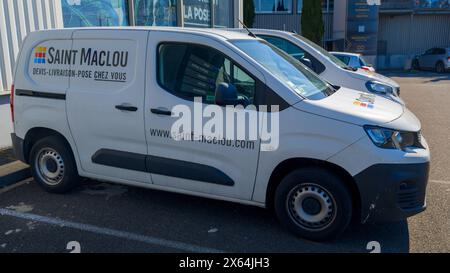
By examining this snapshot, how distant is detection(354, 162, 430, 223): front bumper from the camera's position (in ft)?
11.1

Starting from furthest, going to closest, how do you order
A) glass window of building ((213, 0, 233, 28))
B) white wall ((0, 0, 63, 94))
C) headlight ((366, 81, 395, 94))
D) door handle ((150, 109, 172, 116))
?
glass window of building ((213, 0, 233, 28)) < headlight ((366, 81, 395, 94)) < white wall ((0, 0, 63, 94)) < door handle ((150, 109, 172, 116))

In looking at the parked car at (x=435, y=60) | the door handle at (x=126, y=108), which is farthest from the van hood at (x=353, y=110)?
the parked car at (x=435, y=60)

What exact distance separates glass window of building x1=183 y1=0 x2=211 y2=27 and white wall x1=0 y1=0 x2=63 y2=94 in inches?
190

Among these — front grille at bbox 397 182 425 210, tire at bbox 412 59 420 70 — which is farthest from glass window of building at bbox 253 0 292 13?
front grille at bbox 397 182 425 210

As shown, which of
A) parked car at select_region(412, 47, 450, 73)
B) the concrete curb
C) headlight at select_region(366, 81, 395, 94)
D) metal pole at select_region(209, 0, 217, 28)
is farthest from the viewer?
parked car at select_region(412, 47, 450, 73)

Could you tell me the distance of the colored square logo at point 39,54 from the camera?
4.70m

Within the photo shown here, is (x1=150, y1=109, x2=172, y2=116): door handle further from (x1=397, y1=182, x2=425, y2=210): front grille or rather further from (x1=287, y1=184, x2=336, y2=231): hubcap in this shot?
(x1=397, y1=182, x2=425, y2=210): front grille

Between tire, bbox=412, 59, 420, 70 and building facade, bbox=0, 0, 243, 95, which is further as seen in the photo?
tire, bbox=412, 59, 420, 70

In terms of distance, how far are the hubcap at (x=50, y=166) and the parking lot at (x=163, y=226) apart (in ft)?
0.66

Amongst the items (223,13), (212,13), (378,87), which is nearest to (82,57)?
(378,87)

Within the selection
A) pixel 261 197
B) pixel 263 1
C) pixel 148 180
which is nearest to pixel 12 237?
pixel 148 180

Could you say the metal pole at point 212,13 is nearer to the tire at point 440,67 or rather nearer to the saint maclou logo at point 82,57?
Answer: the saint maclou logo at point 82,57

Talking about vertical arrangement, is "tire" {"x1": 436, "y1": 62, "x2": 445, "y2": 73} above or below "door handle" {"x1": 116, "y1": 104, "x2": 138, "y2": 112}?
below
